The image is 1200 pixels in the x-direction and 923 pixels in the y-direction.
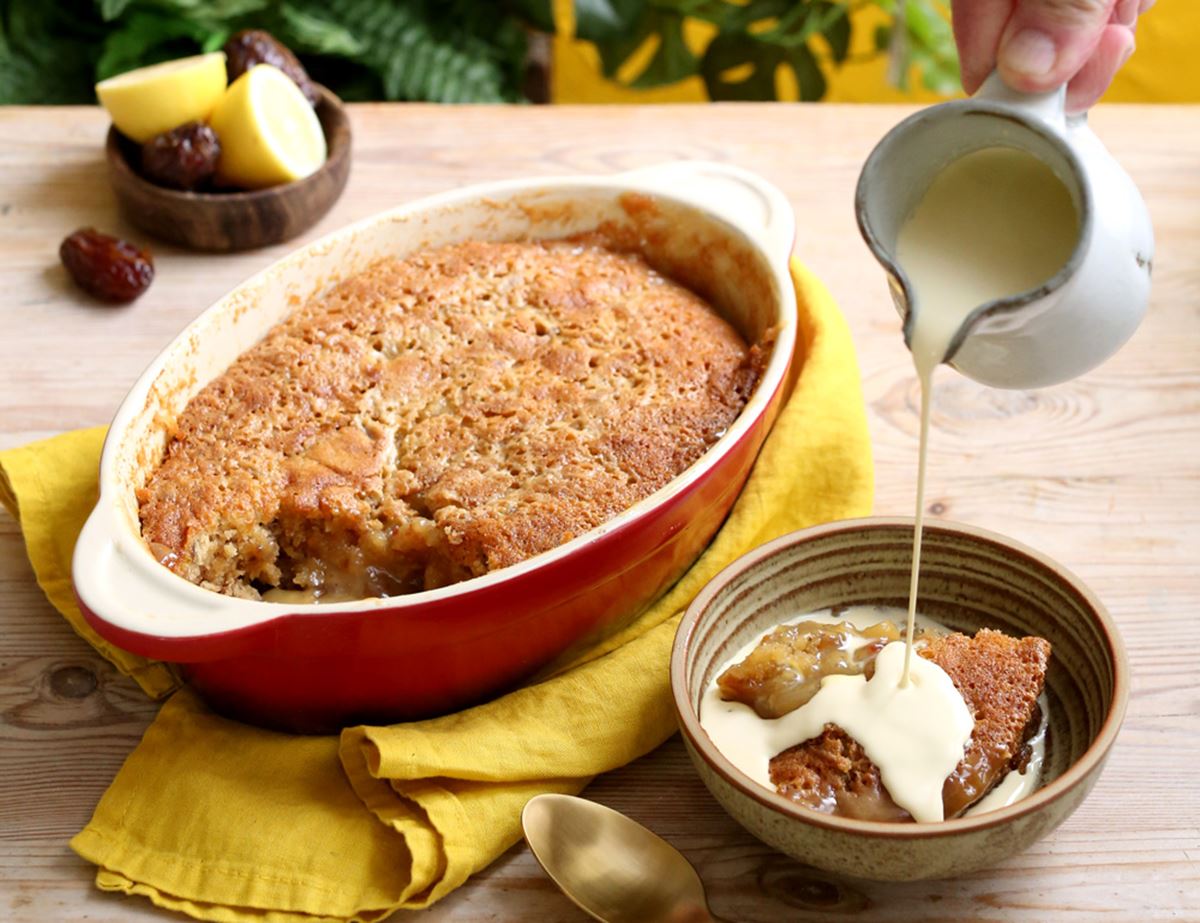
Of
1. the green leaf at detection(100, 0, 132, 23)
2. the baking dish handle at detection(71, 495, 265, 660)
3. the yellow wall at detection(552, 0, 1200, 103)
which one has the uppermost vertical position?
the baking dish handle at detection(71, 495, 265, 660)

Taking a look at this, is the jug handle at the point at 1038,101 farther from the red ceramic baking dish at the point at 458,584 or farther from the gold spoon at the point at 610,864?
the gold spoon at the point at 610,864

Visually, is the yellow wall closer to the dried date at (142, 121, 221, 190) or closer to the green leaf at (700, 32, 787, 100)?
the green leaf at (700, 32, 787, 100)

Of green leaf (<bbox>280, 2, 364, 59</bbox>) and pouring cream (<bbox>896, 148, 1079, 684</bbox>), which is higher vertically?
pouring cream (<bbox>896, 148, 1079, 684</bbox>)

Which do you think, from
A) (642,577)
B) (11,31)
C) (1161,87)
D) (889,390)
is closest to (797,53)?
(1161,87)

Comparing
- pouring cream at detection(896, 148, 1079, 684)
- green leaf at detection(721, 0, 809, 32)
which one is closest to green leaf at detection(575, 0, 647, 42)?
green leaf at detection(721, 0, 809, 32)

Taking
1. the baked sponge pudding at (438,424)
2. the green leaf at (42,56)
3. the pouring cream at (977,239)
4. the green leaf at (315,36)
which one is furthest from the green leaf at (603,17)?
the pouring cream at (977,239)

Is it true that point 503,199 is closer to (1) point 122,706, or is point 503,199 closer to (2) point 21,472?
(2) point 21,472

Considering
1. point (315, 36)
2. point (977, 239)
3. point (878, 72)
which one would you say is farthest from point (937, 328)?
point (878, 72)
